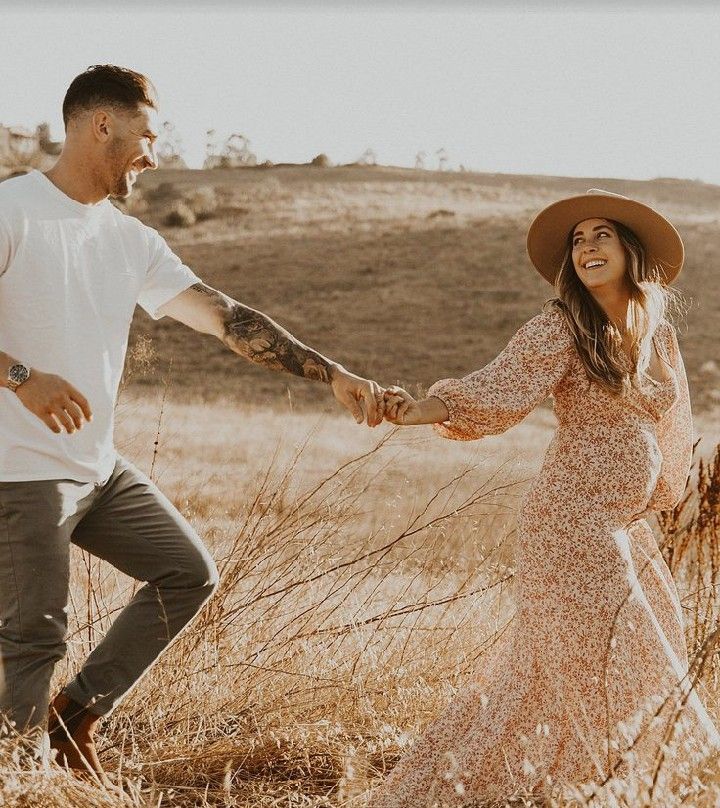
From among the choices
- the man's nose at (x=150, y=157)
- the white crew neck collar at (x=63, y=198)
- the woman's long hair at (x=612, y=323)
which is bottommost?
the woman's long hair at (x=612, y=323)

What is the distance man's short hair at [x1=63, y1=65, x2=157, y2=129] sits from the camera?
3371 mm

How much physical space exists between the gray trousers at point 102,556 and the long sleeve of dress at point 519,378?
0.96 m

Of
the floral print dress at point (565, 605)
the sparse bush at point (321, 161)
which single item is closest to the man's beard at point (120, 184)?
the floral print dress at point (565, 605)

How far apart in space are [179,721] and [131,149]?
1.92 metres

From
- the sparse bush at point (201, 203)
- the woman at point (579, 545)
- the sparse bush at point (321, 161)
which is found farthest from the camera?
the sparse bush at point (321, 161)

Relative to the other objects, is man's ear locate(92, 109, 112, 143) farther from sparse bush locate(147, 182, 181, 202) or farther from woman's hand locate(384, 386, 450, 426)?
sparse bush locate(147, 182, 181, 202)

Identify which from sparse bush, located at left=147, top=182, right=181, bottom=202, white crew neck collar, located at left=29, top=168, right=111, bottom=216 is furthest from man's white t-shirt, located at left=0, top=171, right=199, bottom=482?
sparse bush, located at left=147, top=182, right=181, bottom=202

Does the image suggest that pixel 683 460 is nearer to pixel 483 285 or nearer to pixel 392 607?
pixel 392 607

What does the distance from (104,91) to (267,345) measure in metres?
1.00

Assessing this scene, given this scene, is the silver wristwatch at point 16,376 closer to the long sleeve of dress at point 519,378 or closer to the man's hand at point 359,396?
the man's hand at point 359,396

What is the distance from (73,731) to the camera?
3340mm

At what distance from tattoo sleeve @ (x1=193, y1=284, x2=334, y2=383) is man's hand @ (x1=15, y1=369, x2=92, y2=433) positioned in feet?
3.17

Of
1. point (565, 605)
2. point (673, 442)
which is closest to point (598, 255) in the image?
point (673, 442)

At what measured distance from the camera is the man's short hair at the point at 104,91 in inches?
133
